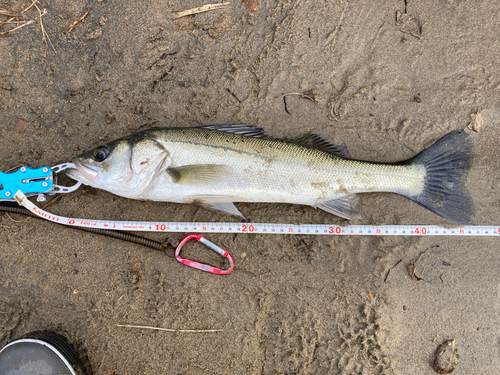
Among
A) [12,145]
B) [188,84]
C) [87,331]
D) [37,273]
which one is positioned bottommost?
[87,331]

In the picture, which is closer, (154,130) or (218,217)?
(154,130)

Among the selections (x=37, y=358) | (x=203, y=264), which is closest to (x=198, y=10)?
(x=203, y=264)

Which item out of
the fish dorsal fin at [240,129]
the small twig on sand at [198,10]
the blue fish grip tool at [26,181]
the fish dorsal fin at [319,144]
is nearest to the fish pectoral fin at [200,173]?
the fish dorsal fin at [240,129]

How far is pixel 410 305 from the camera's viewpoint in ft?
11.2

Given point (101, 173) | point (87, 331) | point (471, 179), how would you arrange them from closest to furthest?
point (101, 173) → point (87, 331) → point (471, 179)

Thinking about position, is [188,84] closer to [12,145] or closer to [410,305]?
[12,145]

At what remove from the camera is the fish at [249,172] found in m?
3.11

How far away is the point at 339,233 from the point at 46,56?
400 cm

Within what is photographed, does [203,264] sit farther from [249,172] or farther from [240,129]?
[240,129]

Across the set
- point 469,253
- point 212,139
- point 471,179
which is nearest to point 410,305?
point 469,253

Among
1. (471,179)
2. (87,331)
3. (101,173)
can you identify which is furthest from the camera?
(471,179)

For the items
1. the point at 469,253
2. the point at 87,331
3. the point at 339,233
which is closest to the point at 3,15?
the point at 87,331

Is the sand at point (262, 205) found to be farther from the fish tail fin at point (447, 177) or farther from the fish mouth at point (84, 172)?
the fish mouth at point (84, 172)

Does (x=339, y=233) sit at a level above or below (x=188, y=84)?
below
